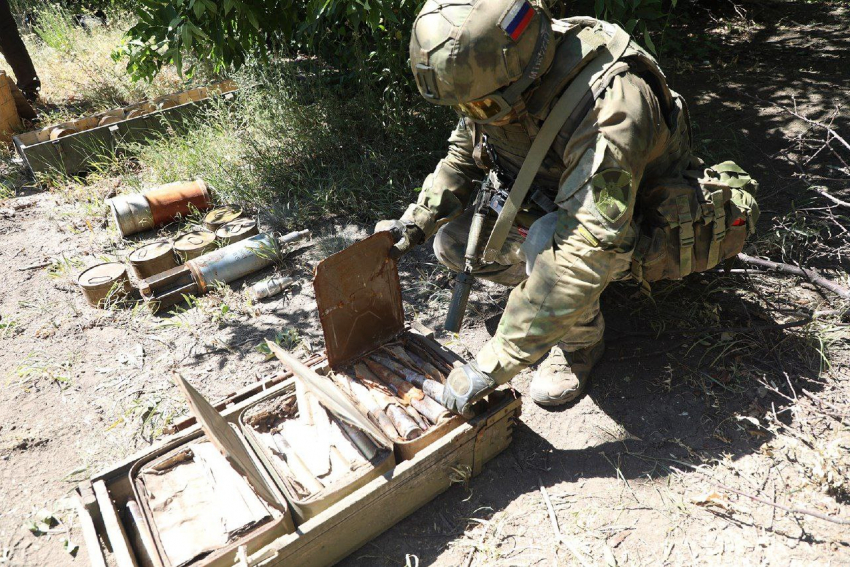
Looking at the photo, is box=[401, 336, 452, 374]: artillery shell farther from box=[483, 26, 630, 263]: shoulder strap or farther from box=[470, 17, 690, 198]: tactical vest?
box=[470, 17, 690, 198]: tactical vest

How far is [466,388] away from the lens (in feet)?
7.33

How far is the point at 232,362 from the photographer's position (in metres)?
3.30

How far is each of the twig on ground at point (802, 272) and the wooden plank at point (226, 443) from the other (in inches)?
105

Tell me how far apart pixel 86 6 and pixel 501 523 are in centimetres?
1173

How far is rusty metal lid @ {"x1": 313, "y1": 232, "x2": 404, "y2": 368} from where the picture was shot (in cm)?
248

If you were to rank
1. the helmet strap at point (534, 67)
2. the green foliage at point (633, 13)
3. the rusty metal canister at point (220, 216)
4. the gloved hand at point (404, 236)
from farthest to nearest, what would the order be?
the rusty metal canister at point (220, 216), the green foliage at point (633, 13), the gloved hand at point (404, 236), the helmet strap at point (534, 67)

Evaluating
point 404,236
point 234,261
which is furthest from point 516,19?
point 234,261

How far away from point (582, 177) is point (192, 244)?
2.93m

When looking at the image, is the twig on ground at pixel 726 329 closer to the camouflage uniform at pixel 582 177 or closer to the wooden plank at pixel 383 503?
the camouflage uniform at pixel 582 177

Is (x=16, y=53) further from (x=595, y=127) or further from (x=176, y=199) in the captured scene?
(x=595, y=127)

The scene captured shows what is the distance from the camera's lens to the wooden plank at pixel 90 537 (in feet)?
6.16

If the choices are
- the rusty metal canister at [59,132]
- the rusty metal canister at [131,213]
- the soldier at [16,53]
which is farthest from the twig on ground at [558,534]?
the soldier at [16,53]

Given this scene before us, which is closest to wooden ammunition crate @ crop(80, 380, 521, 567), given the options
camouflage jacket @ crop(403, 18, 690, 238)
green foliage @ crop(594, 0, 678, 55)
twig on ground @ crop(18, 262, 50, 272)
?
camouflage jacket @ crop(403, 18, 690, 238)

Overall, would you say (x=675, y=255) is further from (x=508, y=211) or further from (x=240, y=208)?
(x=240, y=208)
